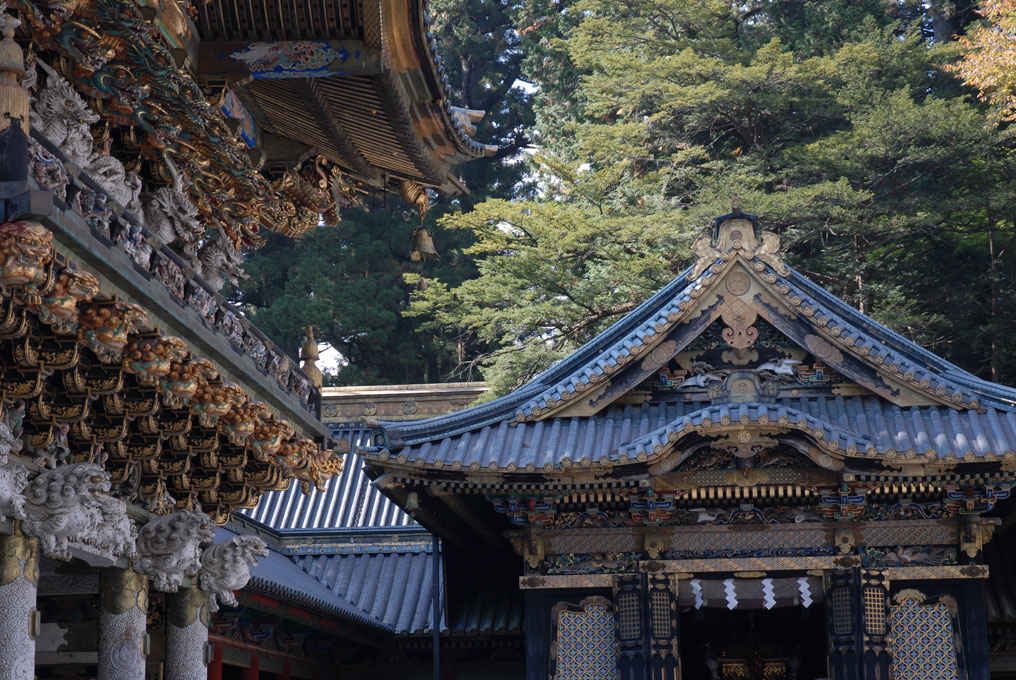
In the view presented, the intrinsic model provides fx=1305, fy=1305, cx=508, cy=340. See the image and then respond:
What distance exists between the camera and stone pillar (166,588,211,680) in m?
9.90

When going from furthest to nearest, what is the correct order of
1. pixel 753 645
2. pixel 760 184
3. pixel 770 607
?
pixel 760 184 → pixel 753 645 → pixel 770 607

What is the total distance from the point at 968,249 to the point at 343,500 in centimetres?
1316

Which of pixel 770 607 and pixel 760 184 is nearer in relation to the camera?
pixel 770 607

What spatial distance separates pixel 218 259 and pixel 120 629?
133 inches

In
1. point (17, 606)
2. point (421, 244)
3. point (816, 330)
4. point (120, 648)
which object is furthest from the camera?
point (816, 330)

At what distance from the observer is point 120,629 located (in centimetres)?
875

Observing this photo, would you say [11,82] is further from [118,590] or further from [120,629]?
[120,629]

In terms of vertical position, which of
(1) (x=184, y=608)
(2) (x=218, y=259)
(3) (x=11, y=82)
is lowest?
(1) (x=184, y=608)

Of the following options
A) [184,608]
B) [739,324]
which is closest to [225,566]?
[184,608]

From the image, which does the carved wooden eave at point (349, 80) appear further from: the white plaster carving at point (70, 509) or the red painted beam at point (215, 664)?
the red painted beam at point (215, 664)

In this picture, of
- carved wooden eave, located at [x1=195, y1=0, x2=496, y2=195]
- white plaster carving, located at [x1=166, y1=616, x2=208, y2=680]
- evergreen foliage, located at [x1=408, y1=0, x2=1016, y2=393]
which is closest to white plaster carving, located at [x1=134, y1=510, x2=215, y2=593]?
white plaster carving, located at [x1=166, y1=616, x2=208, y2=680]

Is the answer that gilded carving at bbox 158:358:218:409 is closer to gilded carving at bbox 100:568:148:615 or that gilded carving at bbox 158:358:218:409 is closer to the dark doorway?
gilded carving at bbox 100:568:148:615

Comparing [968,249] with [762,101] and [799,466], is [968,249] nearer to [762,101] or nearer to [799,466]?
[762,101]

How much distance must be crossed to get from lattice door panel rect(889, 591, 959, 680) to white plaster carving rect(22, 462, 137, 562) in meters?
9.13
